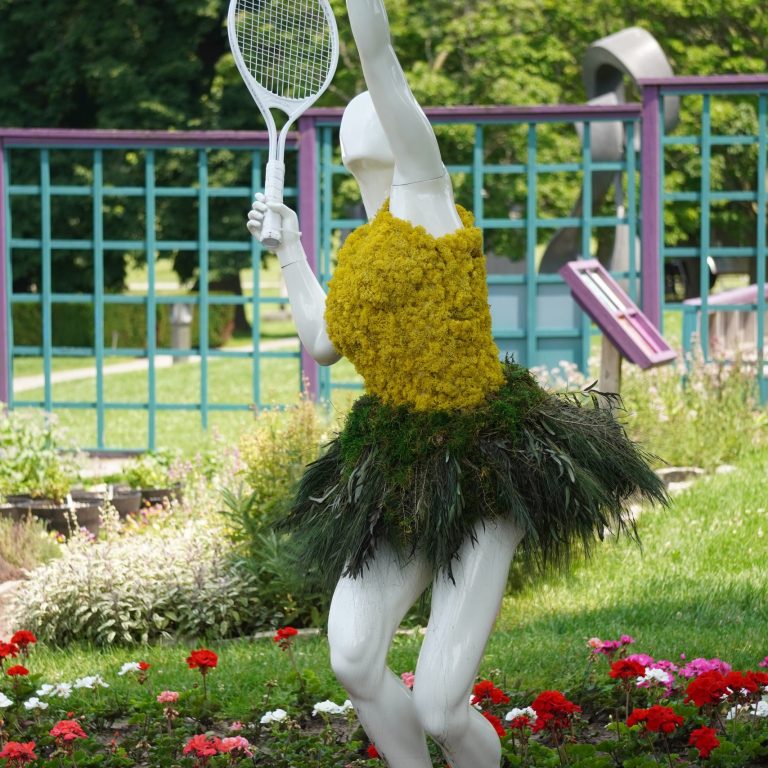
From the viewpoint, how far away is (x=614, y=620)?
17.8 feet

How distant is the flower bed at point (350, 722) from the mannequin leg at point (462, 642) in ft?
1.47

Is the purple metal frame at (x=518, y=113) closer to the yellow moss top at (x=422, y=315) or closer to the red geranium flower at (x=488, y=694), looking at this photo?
the red geranium flower at (x=488, y=694)

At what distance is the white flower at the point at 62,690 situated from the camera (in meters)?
4.47

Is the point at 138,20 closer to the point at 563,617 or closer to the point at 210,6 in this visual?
the point at 210,6

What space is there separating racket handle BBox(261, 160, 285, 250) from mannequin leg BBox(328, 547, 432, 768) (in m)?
0.88

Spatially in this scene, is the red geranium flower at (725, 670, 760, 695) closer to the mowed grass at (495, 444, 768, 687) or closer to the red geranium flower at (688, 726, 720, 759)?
the red geranium flower at (688, 726, 720, 759)

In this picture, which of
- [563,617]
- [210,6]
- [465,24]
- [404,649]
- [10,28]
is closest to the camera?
[404,649]

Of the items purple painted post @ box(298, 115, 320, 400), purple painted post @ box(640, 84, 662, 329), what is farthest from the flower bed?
purple painted post @ box(298, 115, 320, 400)

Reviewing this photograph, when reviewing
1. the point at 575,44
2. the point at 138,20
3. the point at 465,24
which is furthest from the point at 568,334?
the point at 138,20

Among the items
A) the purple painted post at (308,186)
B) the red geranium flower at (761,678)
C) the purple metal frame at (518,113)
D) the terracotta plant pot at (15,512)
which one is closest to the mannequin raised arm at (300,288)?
the red geranium flower at (761,678)

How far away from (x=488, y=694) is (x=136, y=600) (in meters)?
2.21

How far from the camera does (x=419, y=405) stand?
10.7 feet

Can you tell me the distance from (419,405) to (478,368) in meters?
0.17

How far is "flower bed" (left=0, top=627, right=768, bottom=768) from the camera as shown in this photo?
3.67 metres
